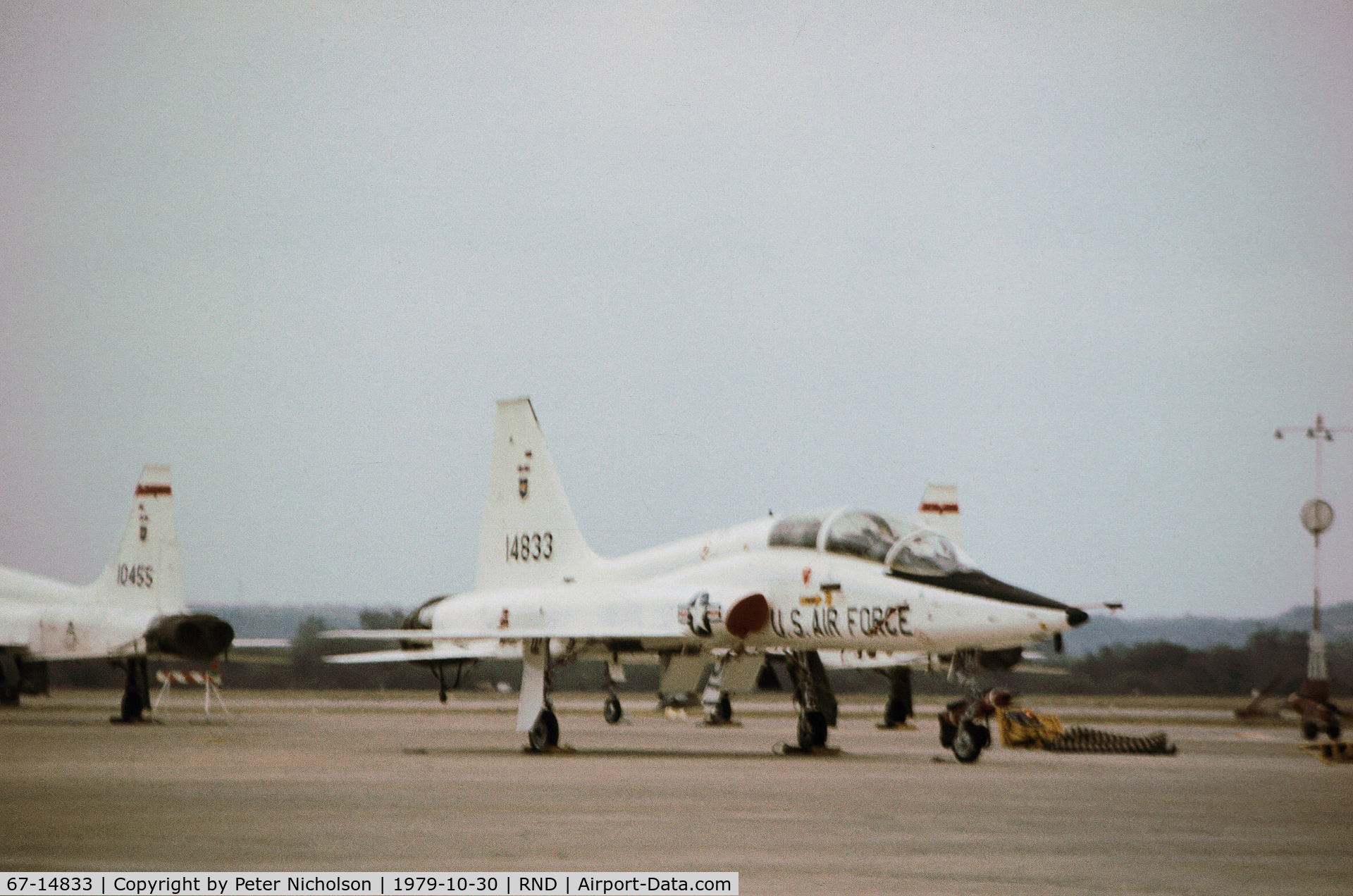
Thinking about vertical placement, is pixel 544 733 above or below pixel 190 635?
below

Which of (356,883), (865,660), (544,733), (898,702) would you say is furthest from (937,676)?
(356,883)

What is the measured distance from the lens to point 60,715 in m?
27.9

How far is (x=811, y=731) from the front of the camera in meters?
18.6

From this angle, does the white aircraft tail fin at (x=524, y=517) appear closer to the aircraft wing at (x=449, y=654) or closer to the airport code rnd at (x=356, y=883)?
the aircraft wing at (x=449, y=654)

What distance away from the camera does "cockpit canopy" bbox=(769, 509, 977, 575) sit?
56.1 ft

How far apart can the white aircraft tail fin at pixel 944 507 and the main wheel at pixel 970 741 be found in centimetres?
1321

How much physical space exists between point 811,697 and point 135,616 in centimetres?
1119

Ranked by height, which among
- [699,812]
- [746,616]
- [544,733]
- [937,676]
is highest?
[746,616]

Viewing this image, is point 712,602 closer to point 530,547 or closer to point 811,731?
point 811,731

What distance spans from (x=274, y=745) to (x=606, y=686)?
39.1 feet

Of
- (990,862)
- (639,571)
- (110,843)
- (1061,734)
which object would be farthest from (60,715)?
(990,862)

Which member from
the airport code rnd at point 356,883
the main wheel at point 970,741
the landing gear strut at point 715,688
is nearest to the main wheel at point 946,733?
the main wheel at point 970,741

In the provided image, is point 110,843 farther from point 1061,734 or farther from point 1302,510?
point 1302,510

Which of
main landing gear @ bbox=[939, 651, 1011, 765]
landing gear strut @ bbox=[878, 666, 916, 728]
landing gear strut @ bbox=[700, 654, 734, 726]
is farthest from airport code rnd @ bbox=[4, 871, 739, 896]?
landing gear strut @ bbox=[878, 666, 916, 728]
